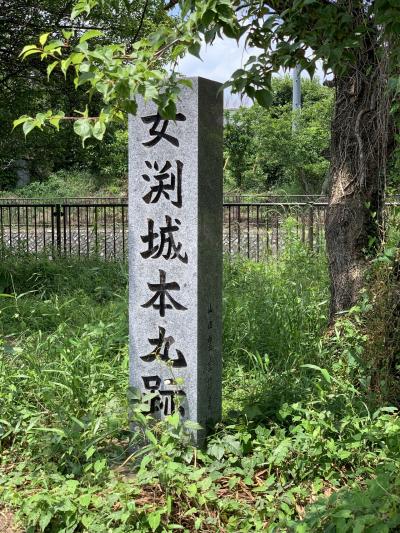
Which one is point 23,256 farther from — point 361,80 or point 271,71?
point 271,71

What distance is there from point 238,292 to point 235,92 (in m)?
3.37

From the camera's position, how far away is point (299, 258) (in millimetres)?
6781

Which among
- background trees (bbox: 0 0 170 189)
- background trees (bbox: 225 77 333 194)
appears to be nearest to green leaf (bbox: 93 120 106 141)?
background trees (bbox: 0 0 170 189)

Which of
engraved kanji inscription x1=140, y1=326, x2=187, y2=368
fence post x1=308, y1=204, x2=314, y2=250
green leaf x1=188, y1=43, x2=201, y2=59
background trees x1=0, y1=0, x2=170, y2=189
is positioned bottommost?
engraved kanji inscription x1=140, y1=326, x2=187, y2=368

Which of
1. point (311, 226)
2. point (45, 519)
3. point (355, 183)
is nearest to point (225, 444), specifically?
point (45, 519)

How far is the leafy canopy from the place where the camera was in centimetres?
254

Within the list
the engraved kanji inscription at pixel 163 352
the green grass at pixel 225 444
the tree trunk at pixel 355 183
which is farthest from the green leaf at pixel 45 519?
the tree trunk at pixel 355 183

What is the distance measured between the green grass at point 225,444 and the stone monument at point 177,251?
0.25m

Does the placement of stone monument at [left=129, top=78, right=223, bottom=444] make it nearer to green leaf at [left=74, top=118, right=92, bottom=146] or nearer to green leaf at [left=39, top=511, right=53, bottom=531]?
→ green leaf at [left=74, top=118, right=92, bottom=146]

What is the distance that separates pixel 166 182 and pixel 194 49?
0.77 m

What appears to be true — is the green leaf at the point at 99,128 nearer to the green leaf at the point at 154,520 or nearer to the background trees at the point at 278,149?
the green leaf at the point at 154,520

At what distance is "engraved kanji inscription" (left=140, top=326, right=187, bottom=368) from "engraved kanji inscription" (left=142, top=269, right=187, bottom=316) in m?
0.12

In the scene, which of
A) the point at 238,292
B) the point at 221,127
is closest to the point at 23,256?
A: the point at 238,292

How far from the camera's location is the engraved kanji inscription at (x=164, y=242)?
10.6ft
